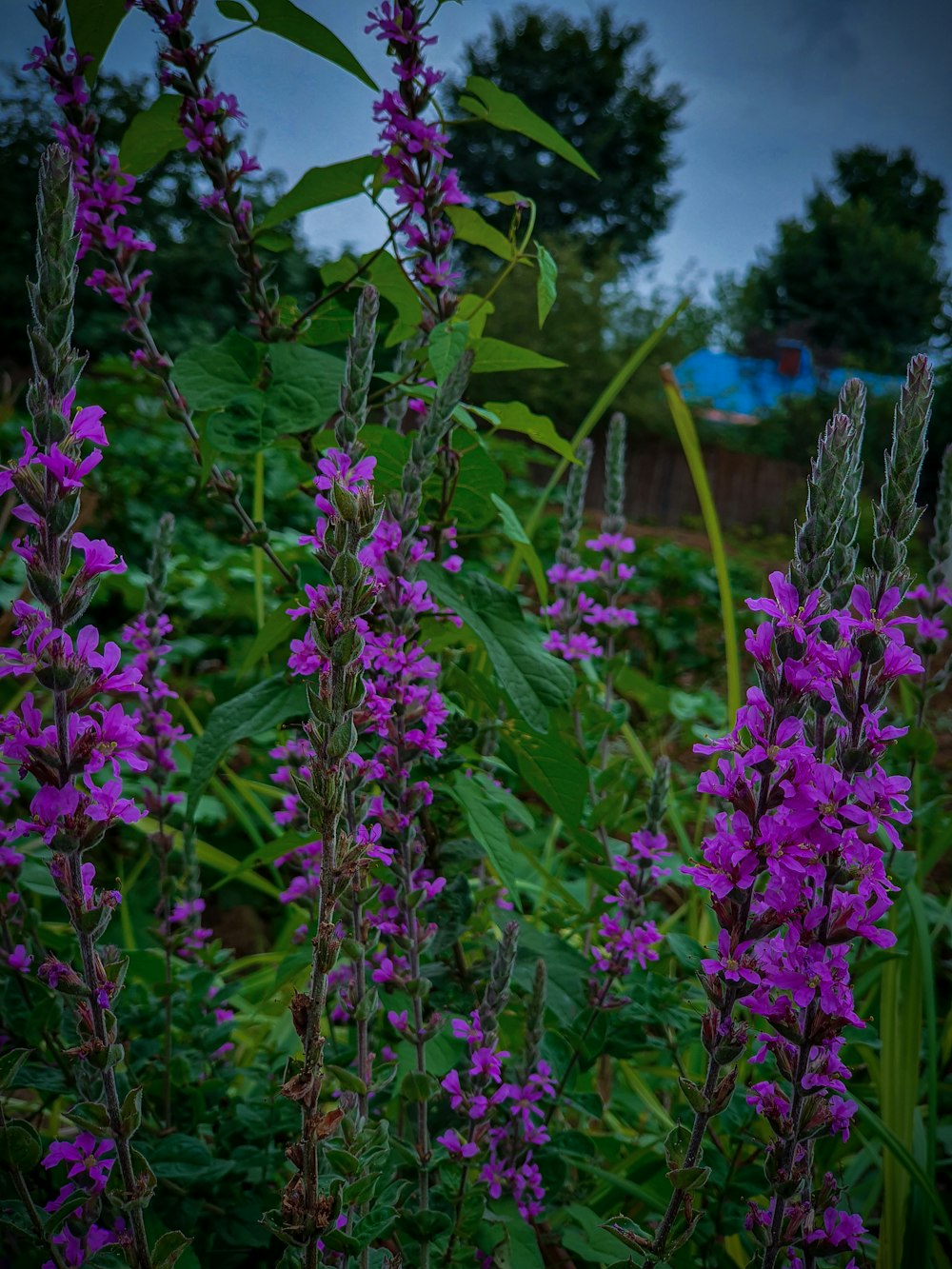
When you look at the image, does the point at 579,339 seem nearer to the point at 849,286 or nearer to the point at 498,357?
the point at 849,286

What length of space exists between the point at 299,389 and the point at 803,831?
98 cm

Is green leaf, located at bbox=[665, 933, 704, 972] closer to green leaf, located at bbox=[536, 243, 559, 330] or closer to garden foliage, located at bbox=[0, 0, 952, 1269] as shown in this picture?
garden foliage, located at bbox=[0, 0, 952, 1269]

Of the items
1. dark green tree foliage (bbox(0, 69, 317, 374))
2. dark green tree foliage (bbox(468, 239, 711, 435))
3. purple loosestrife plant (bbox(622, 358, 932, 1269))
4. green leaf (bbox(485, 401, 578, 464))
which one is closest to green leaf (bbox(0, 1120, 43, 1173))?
purple loosestrife plant (bbox(622, 358, 932, 1269))

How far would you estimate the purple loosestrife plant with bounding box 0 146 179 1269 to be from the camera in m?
0.79

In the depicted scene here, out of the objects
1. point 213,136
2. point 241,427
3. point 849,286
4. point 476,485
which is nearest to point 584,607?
point 476,485

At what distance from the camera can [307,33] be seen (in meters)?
1.31

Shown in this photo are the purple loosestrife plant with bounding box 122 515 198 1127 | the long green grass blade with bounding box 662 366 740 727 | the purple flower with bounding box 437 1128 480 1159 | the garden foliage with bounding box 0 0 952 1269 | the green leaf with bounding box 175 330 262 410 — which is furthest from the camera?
the long green grass blade with bounding box 662 366 740 727

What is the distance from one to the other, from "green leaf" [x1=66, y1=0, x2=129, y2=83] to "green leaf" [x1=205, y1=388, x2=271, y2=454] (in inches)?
23.1

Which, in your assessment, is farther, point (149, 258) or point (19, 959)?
point (149, 258)

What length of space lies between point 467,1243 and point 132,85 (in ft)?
51.8

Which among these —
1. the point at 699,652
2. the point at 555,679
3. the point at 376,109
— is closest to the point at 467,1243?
the point at 555,679

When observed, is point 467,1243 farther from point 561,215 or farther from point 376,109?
point 561,215

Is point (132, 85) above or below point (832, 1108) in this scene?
above

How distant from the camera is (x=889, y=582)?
0.96 m
